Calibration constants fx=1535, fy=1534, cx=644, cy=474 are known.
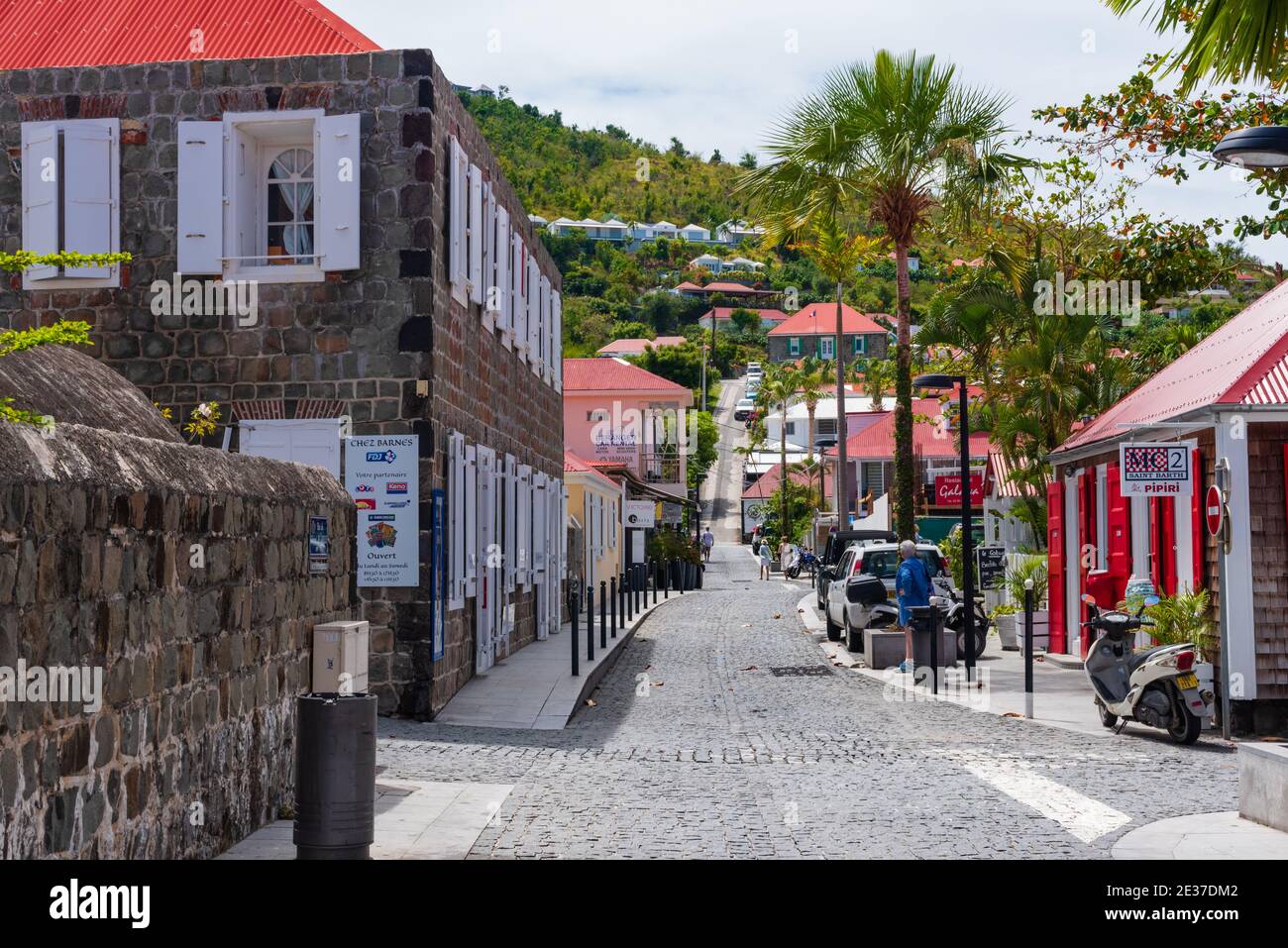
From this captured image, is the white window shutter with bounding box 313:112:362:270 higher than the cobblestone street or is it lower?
higher

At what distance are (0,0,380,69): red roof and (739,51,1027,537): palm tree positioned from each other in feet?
33.6

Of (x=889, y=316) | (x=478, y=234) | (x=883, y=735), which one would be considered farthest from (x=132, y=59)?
(x=889, y=316)

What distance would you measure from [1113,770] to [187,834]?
701 centimetres

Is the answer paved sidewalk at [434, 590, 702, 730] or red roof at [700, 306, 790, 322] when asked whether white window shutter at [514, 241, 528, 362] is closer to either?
paved sidewalk at [434, 590, 702, 730]

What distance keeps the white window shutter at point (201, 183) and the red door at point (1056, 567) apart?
12.7 metres

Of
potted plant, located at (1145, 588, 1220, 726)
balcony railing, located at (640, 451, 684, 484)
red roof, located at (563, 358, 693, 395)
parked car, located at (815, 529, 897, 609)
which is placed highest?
red roof, located at (563, 358, 693, 395)

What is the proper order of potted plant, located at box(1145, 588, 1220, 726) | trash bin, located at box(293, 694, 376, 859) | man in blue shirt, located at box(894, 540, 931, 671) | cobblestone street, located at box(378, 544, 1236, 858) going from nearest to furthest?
trash bin, located at box(293, 694, 376, 859), cobblestone street, located at box(378, 544, 1236, 858), potted plant, located at box(1145, 588, 1220, 726), man in blue shirt, located at box(894, 540, 931, 671)

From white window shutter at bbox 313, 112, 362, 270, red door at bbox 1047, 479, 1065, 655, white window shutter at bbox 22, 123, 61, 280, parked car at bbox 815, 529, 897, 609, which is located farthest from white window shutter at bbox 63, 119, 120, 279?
parked car at bbox 815, 529, 897, 609

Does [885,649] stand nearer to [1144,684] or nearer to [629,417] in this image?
[1144,684]

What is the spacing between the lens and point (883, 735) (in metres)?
13.8

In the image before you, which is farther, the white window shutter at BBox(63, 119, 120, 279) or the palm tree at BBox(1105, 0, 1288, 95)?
the white window shutter at BBox(63, 119, 120, 279)

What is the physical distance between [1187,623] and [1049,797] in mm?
5187

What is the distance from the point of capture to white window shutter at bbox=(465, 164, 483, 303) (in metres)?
16.6

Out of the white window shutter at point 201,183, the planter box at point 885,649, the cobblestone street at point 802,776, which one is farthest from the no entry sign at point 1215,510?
the white window shutter at point 201,183
